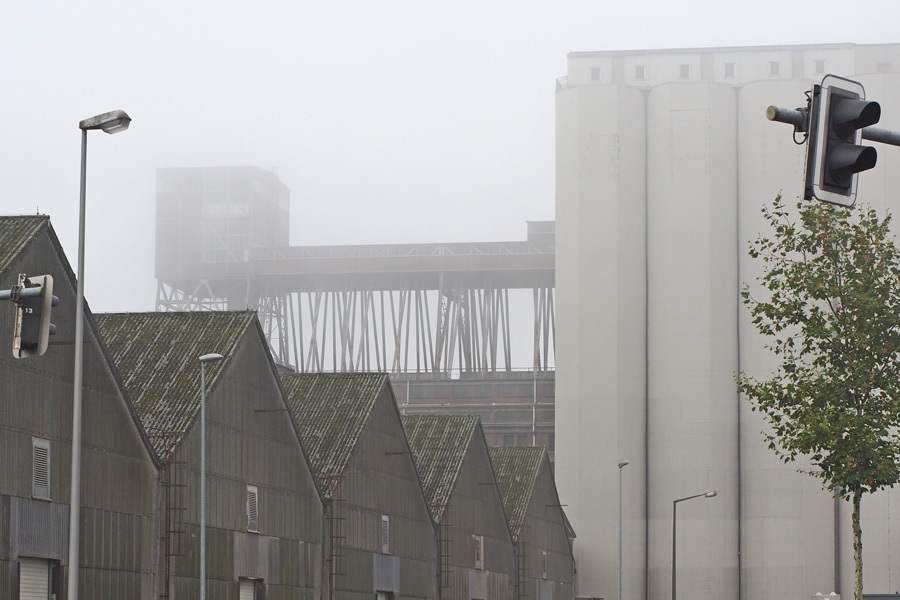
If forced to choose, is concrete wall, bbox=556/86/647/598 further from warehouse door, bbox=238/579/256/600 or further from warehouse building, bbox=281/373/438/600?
warehouse door, bbox=238/579/256/600

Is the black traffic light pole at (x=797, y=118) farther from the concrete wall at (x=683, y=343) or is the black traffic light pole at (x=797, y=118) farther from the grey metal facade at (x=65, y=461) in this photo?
the concrete wall at (x=683, y=343)

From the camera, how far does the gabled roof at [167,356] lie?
4906cm

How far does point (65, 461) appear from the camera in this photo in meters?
41.2

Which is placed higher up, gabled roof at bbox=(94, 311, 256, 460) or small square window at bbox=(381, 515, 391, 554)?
gabled roof at bbox=(94, 311, 256, 460)

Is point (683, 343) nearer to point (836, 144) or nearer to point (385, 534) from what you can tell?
point (385, 534)

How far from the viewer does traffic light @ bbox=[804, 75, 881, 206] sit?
1505cm

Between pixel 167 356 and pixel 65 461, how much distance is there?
1152 cm

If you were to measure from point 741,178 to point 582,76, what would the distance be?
16393mm

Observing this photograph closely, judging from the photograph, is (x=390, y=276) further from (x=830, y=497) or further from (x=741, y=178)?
(x=830, y=497)

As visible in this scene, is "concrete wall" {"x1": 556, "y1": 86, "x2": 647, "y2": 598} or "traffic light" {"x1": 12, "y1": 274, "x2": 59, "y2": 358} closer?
"traffic light" {"x1": 12, "y1": 274, "x2": 59, "y2": 358}

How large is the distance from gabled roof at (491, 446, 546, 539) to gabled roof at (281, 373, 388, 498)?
2686cm

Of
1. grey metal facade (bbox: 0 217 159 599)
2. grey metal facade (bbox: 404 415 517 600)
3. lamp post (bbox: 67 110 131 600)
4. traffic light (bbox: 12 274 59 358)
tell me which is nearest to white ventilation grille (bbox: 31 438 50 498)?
grey metal facade (bbox: 0 217 159 599)

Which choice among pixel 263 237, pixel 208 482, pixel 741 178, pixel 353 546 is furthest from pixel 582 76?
pixel 208 482

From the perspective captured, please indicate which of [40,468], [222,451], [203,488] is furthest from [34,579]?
[222,451]
